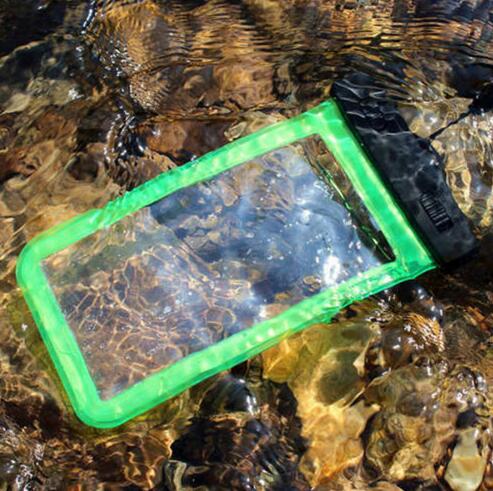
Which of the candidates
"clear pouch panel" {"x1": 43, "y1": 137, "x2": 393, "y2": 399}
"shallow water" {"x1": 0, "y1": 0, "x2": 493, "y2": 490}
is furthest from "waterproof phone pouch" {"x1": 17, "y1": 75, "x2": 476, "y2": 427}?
"shallow water" {"x1": 0, "y1": 0, "x2": 493, "y2": 490}

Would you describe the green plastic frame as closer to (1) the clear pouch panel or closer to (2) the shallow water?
(1) the clear pouch panel

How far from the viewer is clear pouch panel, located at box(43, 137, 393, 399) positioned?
2.50m

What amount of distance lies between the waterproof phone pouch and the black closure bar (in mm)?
43

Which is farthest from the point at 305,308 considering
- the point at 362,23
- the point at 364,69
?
the point at 362,23

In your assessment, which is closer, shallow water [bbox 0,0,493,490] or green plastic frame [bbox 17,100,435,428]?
green plastic frame [bbox 17,100,435,428]

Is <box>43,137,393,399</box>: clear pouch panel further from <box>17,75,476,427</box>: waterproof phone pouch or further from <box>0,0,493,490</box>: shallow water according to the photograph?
<box>0,0,493,490</box>: shallow water

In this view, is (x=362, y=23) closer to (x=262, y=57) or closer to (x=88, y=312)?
(x=262, y=57)

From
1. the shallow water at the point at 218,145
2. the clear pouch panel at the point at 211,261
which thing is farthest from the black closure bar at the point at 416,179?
the shallow water at the point at 218,145

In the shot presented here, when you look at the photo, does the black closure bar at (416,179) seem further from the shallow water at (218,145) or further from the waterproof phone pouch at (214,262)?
the shallow water at (218,145)

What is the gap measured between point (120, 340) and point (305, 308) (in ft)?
2.25

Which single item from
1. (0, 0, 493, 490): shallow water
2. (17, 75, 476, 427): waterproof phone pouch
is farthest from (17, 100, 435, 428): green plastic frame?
(0, 0, 493, 490): shallow water

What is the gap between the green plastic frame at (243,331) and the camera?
2.41 metres

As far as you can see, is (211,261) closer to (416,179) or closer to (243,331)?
(243,331)

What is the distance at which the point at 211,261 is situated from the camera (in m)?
2.61
